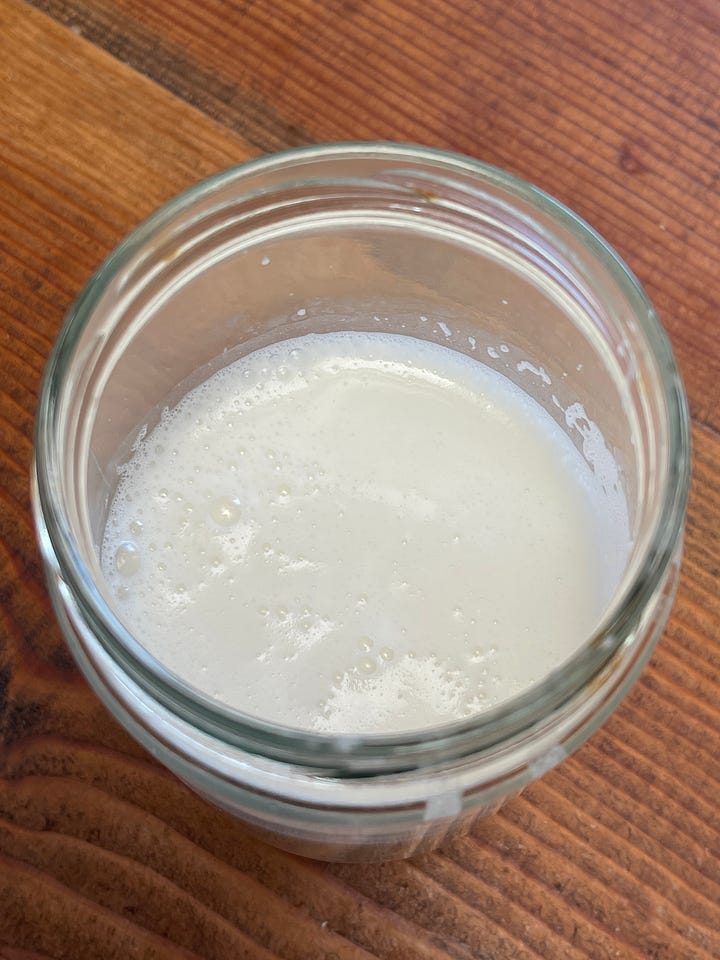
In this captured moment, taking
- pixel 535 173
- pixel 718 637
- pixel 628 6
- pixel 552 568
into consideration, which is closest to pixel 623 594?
pixel 552 568

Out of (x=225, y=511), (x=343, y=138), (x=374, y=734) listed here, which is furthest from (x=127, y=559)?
(x=343, y=138)

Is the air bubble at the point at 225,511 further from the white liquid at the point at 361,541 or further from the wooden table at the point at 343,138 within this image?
the wooden table at the point at 343,138

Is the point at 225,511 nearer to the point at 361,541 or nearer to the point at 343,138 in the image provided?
the point at 361,541

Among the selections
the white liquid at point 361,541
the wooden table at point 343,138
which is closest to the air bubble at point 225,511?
the white liquid at point 361,541

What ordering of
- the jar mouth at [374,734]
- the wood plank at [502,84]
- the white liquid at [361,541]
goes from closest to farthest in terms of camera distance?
the jar mouth at [374,734]
the white liquid at [361,541]
the wood plank at [502,84]

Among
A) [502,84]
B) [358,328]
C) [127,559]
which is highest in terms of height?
[502,84]

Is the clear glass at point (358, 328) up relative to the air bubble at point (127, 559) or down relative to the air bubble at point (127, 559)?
up

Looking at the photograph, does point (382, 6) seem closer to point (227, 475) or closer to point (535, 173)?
point (535, 173)
